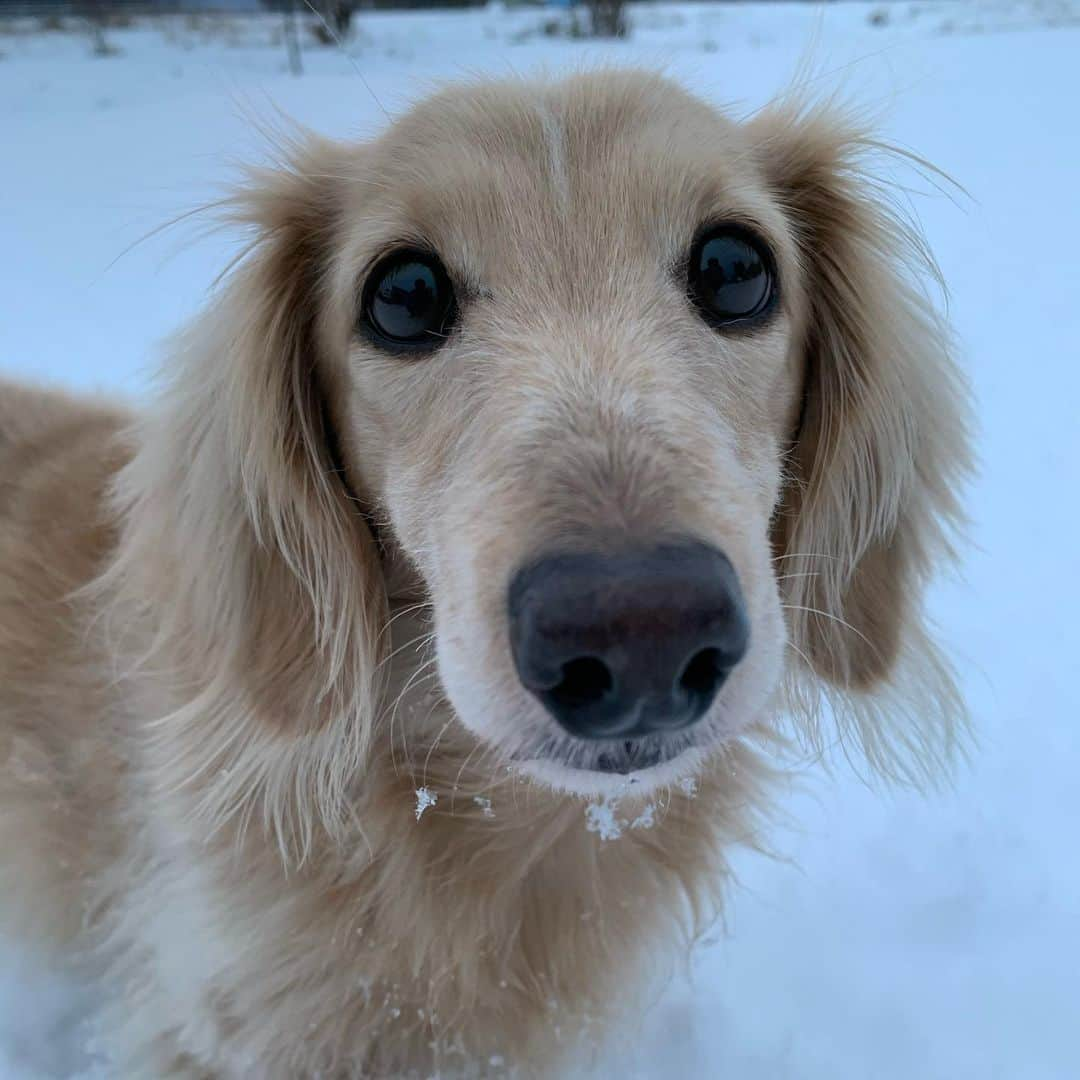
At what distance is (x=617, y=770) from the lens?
1380 millimetres

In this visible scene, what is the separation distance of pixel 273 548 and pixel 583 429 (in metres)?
0.84

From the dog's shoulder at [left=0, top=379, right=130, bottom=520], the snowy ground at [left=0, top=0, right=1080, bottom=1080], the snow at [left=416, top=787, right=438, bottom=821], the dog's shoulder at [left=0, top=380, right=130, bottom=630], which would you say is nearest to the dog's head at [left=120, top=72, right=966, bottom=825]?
the snow at [left=416, top=787, right=438, bottom=821]

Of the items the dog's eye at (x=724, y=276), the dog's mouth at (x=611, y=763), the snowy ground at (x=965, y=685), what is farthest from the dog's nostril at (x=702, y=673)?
the snowy ground at (x=965, y=685)

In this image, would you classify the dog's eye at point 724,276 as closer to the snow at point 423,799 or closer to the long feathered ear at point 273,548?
the long feathered ear at point 273,548

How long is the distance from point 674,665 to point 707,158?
42.1 inches

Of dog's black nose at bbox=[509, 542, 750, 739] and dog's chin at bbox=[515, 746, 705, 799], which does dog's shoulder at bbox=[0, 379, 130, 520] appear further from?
dog's black nose at bbox=[509, 542, 750, 739]

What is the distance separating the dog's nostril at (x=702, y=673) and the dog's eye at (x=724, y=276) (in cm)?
77

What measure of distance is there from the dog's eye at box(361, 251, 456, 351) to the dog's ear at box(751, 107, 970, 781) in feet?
2.50

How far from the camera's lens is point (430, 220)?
172 centimetres

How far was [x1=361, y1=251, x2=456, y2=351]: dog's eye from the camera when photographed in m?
1.74

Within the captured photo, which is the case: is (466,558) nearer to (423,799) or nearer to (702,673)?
(702,673)

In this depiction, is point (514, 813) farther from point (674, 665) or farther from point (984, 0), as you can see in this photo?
point (984, 0)

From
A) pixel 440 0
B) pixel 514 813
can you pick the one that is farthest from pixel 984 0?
pixel 514 813

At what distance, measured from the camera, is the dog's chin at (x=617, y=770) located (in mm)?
1346
